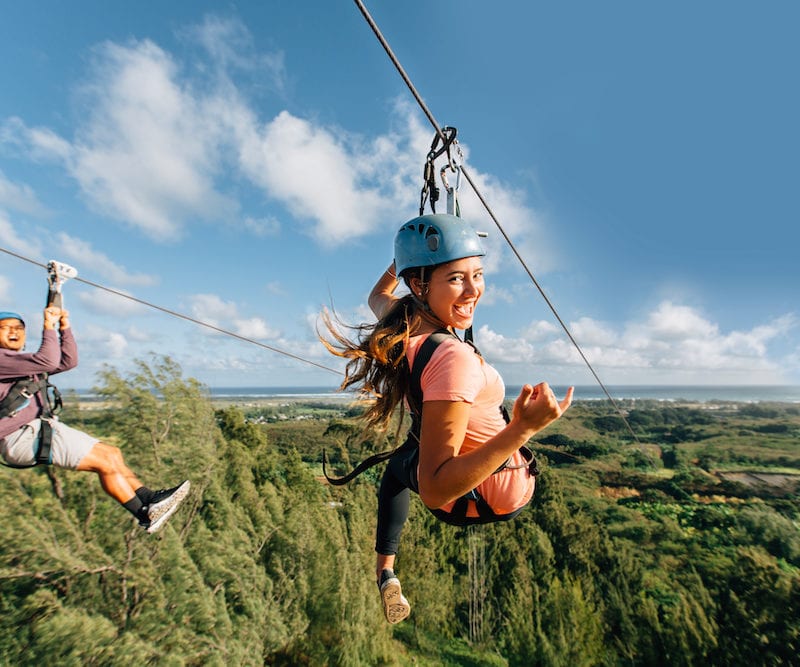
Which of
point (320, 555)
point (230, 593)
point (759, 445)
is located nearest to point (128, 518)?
point (230, 593)

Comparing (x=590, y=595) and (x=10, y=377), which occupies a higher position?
(x=10, y=377)

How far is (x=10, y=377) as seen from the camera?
3693mm

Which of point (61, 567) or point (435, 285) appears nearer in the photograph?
point (435, 285)

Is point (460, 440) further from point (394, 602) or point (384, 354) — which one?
point (394, 602)

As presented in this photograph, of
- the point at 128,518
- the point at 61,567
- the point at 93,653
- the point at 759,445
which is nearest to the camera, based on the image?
the point at 93,653

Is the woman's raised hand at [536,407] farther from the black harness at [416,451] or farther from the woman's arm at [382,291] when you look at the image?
the woman's arm at [382,291]

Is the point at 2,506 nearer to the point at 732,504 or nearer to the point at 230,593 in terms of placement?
the point at 230,593

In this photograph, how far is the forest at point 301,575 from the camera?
1609cm

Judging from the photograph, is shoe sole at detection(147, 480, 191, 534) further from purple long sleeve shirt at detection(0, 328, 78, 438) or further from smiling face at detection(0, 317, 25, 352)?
smiling face at detection(0, 317, 25, 352)

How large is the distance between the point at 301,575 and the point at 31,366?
24118 mm

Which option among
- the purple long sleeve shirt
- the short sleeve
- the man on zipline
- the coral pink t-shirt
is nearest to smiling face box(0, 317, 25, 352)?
the man on zipline

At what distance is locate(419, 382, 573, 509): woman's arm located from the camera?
1354 mm

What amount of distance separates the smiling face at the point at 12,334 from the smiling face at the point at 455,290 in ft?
11.8

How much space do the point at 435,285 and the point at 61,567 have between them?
63.6ft
